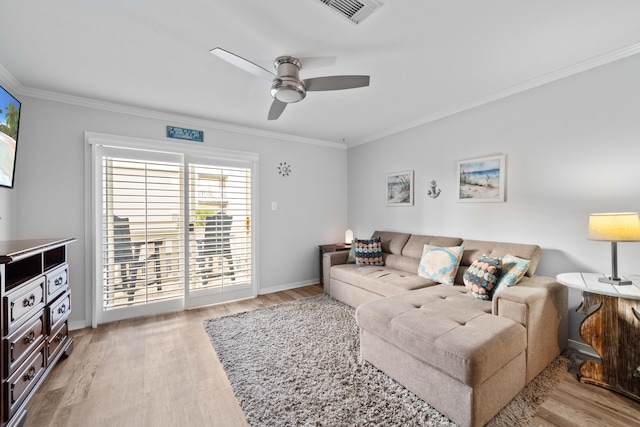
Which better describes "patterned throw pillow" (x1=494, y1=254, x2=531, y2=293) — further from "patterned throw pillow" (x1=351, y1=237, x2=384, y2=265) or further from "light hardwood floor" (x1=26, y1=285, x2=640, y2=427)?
"patterned throw pillow" (x1=351, y1=237, x2=384, y2=265)

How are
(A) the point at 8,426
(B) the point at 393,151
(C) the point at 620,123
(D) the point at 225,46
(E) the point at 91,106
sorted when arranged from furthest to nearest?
(B) the point at 393,151 < (E) the point at 91,106 < (C) the point at 620,123 < (D) the point at 225,46 < (A) the point at 8,426

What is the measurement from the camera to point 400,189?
4.05 metres

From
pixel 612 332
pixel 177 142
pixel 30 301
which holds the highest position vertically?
pixel 177 142

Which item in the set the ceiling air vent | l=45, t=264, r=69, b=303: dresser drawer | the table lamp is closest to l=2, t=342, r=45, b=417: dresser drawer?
l=45, t=264, r=69, b=303: dresser drawer

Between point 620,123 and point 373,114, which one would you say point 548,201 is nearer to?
point 620,123

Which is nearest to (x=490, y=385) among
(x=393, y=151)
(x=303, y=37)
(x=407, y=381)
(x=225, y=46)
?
(x=407, y=381)

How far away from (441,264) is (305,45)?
8.15 feet

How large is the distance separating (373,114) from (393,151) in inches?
32.8

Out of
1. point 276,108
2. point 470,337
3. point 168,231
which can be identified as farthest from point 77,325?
point 470,337

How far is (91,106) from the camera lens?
299cm

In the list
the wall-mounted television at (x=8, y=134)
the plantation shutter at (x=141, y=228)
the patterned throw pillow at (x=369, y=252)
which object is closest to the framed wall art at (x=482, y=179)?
the patterned throw pillow at (x=369, y=252)

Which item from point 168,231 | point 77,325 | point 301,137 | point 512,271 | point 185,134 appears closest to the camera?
point 512,271

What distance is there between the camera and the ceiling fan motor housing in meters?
2.08

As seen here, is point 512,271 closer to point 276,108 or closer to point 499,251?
point 499,251
